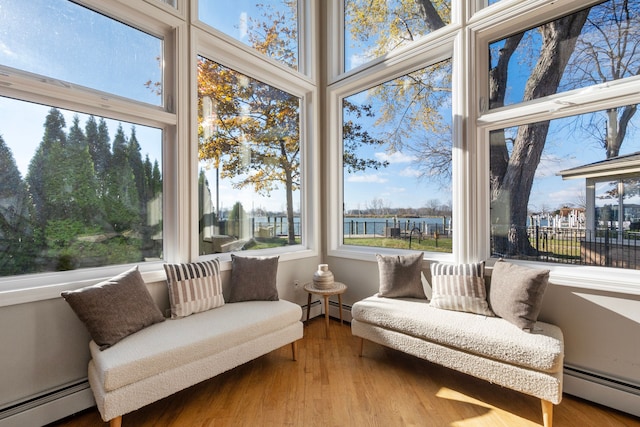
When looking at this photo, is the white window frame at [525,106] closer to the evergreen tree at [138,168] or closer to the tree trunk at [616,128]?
the tree trunk at [616,128]

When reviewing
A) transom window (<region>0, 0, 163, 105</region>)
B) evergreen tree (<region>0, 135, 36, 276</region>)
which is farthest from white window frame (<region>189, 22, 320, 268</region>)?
evergreen tree (<region>0, 135, 36, 276</region>)

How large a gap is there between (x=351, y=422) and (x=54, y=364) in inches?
72.3

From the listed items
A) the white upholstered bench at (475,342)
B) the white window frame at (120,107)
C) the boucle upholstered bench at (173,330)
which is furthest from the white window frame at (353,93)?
the white window frame at (120,107)

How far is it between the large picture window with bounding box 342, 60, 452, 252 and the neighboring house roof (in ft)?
3.00

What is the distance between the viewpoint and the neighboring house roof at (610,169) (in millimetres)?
2002

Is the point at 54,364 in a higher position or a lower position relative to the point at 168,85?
lower

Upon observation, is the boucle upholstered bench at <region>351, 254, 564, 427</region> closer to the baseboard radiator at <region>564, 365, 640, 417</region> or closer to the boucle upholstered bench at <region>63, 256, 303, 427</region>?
the baseboard radiator at <region>564, 365, 640, 417</region>

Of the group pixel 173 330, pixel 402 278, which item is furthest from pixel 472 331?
pixel 173 330

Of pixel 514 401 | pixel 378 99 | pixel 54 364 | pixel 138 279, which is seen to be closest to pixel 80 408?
pixel 54 364

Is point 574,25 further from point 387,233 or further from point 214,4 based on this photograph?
point 214,4

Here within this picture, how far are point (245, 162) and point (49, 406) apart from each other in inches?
90.4

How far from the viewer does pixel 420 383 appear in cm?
216

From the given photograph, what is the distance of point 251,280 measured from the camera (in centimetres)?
262

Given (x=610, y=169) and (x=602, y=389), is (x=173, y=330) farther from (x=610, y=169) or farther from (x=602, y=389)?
(x=610, y=169)
